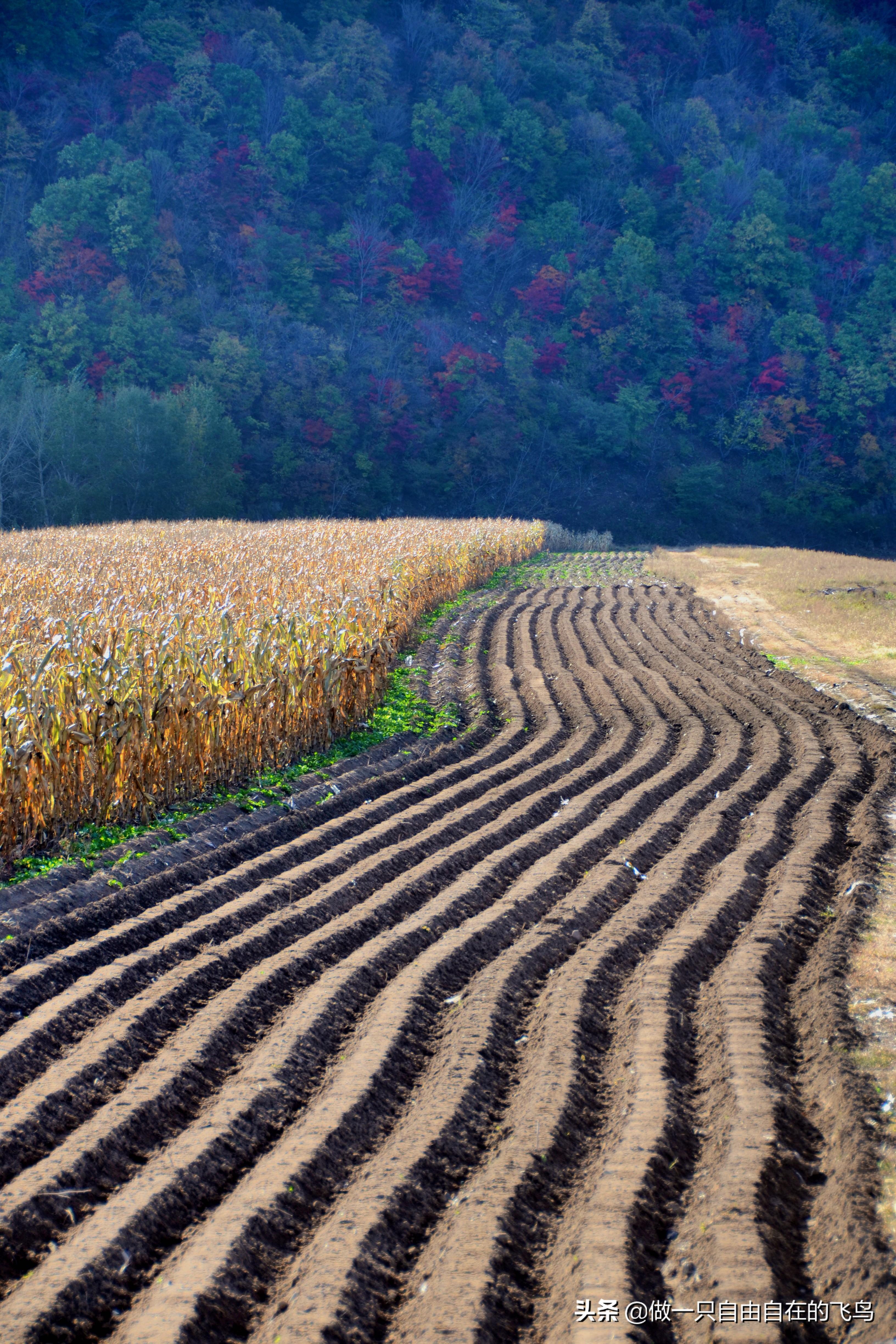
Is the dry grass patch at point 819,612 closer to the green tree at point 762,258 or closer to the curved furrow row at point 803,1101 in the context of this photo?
the curved furrow row at point 803,1101

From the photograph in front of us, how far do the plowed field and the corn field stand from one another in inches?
42.3

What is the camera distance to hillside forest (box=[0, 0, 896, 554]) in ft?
136

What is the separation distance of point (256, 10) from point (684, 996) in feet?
206

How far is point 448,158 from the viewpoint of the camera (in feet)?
180

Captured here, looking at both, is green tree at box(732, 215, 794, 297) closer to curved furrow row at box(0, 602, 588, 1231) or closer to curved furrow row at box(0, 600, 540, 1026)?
curved furrow row at box(0, 600, 540, 1026)

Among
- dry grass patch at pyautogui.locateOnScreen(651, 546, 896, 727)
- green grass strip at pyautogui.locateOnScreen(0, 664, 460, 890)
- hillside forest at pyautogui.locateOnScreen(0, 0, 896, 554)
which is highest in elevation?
hillside forest at pyautogui.locateOnScreen(0, 0, 896, 554)

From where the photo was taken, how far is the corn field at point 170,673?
663 centimetres

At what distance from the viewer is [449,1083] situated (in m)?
3.95

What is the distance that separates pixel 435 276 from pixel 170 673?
48.8m

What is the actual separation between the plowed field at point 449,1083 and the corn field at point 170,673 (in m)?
1.07

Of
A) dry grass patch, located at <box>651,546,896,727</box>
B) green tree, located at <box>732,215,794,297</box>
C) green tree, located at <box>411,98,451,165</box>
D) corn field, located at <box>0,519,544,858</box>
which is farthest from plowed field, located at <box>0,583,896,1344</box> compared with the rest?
green tree, located at <box>411,98,451,165</box>

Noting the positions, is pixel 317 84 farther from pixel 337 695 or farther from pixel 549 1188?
pixel 549 1188

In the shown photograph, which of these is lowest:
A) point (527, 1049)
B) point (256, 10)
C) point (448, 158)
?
point (527, 1049)

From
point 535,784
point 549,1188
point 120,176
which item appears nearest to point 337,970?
point 549,1188
